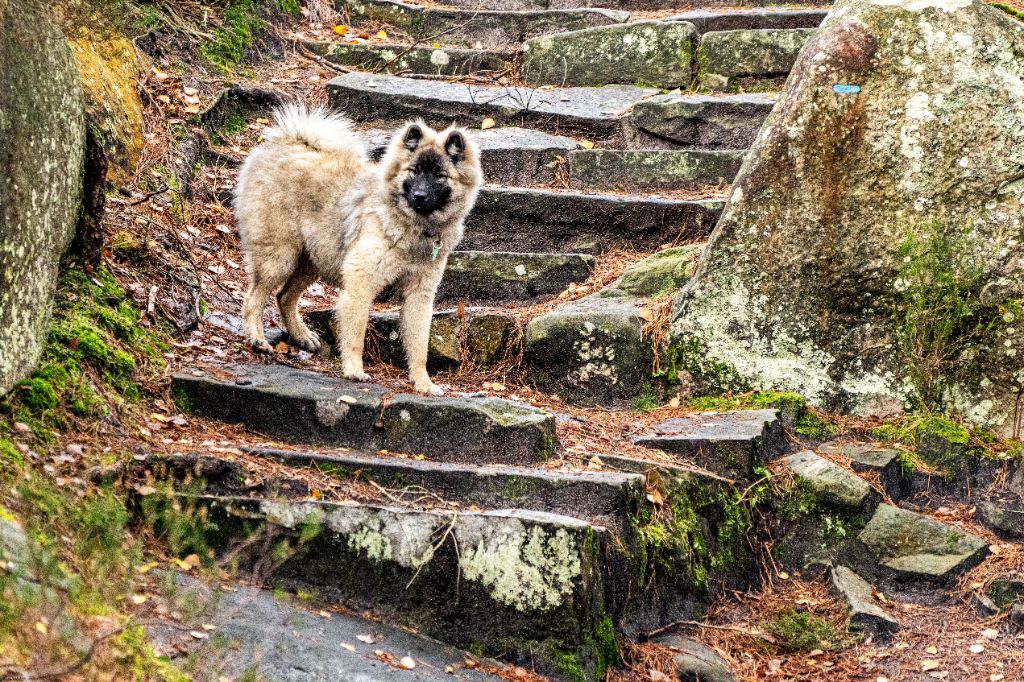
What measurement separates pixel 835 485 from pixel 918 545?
51cm

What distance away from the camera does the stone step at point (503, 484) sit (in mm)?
4898

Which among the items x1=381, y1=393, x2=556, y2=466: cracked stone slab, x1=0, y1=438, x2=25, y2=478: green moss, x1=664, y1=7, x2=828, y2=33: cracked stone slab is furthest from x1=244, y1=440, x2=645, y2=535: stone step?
x1=664, y1=7, x2=828, y2=33: cracked stone slab

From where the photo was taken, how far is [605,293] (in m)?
7.27

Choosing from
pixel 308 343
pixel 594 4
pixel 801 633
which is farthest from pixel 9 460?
pixel 594 4

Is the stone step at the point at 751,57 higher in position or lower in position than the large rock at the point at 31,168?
higher

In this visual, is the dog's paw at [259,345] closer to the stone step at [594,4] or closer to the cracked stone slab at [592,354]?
the cracked stone slab at [592,354]

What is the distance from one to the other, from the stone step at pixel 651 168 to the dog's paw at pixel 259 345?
2.98 meters

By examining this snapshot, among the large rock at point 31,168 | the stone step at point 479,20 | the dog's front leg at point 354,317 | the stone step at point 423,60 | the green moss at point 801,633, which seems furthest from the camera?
the stone step at point 479,20

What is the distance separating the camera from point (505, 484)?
16.3 ft

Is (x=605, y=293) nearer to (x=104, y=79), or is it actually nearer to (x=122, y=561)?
(x=104, y=79)

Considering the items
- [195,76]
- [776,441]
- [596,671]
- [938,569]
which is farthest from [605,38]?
[596,671]

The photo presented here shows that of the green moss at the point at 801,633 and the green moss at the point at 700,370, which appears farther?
the green moss at the point at 700,370

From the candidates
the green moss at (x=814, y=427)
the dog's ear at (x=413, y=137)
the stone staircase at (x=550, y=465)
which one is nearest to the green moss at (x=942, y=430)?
the stone staircase at (x=550, y=465)

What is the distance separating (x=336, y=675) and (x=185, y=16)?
24.3 feet
